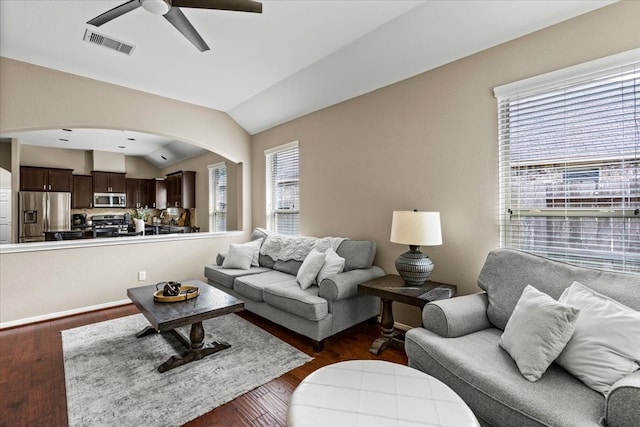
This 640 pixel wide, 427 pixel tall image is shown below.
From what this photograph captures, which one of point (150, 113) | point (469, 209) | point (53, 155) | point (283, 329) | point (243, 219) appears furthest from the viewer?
point (53, 155)

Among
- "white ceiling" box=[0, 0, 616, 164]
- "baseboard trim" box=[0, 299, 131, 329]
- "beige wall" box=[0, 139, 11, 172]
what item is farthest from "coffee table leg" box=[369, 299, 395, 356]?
"beige wall" box=[0, 139, 11, 172]

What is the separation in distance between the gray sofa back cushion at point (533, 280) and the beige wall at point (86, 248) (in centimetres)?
424

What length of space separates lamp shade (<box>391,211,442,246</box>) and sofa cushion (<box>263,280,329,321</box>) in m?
0.95

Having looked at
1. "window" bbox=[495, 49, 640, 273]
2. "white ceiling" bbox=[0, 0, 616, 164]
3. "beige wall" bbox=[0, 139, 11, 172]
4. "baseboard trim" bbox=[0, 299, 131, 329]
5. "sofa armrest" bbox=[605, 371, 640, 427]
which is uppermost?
"white ceiling" bbox=[0, 0, 616, 164]

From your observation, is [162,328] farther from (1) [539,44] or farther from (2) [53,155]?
(2) [53,155]

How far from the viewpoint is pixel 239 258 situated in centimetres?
412

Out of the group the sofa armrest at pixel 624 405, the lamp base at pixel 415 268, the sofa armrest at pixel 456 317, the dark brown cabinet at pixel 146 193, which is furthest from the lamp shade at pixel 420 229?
the dark brown cabinet at pixel 146 193

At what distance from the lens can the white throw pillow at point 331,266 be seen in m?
3.07

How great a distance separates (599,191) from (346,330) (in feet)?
7.90

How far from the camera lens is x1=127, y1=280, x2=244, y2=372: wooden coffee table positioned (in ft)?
7.58

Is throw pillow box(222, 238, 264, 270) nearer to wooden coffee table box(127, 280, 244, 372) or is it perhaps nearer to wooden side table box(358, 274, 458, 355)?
wooden coffee table box(127, 280, 244, 372)

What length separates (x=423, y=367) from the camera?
1.90 metres

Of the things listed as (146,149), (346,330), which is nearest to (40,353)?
(346,330)

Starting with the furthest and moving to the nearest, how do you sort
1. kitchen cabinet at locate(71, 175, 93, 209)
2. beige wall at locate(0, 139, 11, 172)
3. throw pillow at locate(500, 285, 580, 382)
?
kitchen cabinet at locate(71, 175, 93, 209) → beige wall at locate(0, 139, 11, 172) → throw pillow at locate(500, 285, 580, 382)
